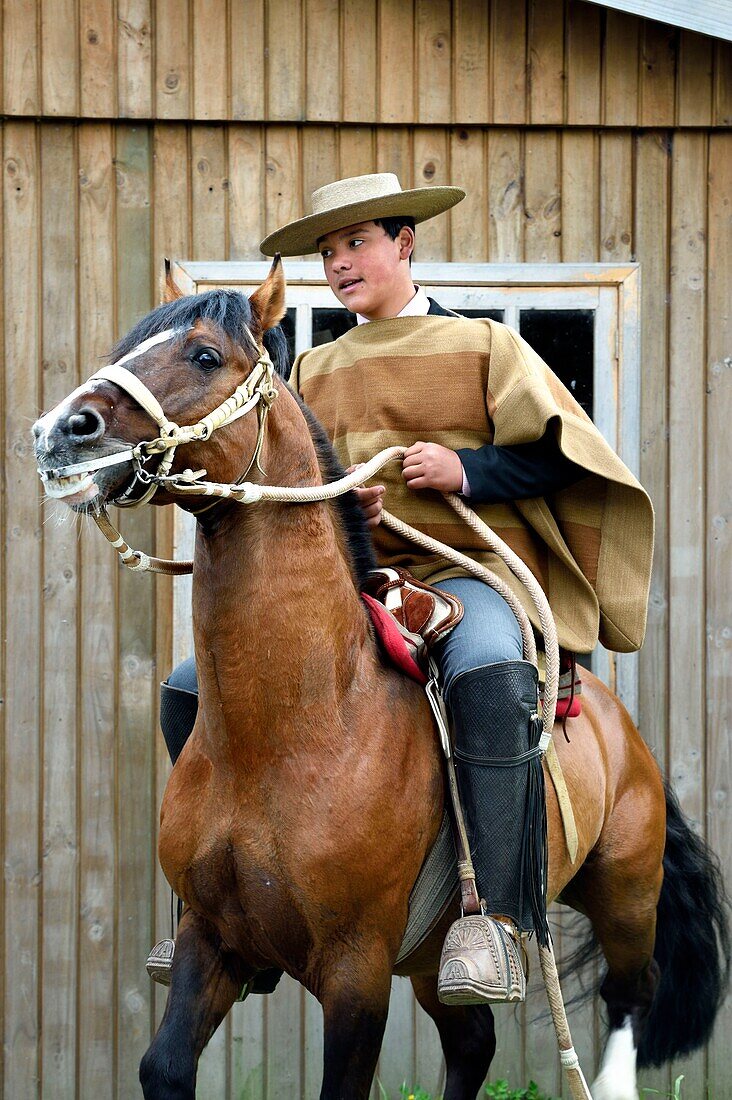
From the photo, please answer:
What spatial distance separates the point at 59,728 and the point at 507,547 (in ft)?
8.10

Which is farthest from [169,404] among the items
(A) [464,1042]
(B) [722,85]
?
(B) [722,85]

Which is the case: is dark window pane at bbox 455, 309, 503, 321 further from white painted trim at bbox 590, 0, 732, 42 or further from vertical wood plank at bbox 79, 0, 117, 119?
vertical wood plank at bbox 79, 0, 117, 119

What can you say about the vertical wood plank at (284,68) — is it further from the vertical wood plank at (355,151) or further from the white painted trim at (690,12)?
the white painted trim at (690,12)

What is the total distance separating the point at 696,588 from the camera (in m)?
4.97

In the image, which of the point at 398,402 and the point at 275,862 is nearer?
the point at 275,862

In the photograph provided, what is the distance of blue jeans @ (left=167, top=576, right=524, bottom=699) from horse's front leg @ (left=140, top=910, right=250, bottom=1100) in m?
0.70

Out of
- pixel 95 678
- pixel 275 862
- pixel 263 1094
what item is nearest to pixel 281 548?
pixel 275 862

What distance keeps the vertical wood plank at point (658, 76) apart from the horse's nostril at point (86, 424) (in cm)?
350

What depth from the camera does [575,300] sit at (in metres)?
5.00

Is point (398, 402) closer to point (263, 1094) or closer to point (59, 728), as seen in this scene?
point (59, 728)

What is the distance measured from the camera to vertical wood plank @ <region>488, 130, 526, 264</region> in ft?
16.3

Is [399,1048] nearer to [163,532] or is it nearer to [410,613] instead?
[163,532]

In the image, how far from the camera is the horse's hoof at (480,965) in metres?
2.64

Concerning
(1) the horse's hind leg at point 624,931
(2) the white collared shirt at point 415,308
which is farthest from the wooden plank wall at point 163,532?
(2) the white collared shirt at point 415,308
